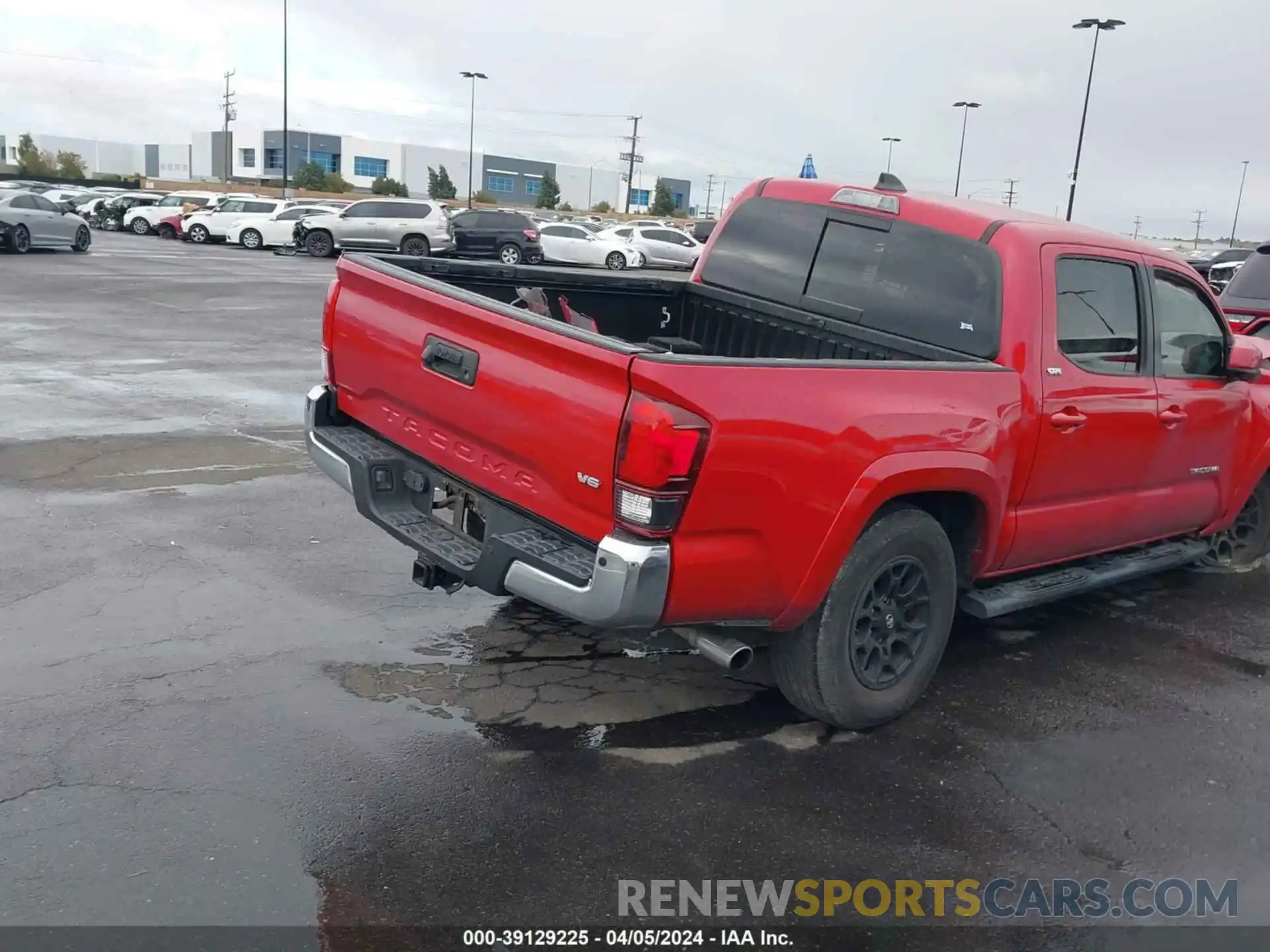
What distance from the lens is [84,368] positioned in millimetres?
11469

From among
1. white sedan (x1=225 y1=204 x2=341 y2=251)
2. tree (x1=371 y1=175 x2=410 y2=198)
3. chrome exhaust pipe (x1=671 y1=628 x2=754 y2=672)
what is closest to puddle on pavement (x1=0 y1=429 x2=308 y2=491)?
chrome exhaust pipe (x1=671 y1=628 x2=754 y2=672)

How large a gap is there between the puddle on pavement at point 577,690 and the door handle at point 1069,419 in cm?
162

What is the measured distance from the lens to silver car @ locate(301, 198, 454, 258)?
32594 mm

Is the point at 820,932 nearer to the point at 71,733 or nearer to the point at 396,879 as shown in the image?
the point at 396,879

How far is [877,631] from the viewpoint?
4.40 metres

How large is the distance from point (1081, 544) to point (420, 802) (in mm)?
3328

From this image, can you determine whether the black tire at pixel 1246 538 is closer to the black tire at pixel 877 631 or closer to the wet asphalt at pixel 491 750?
the wet asphalt at pixel 491 750

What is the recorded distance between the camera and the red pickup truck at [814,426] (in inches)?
141

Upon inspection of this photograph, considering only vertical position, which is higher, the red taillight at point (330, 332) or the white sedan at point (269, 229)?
the red taillight at point (330, 332)

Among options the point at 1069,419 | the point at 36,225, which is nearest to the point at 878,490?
the point at 1069,419

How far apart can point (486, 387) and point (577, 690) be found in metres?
1.42

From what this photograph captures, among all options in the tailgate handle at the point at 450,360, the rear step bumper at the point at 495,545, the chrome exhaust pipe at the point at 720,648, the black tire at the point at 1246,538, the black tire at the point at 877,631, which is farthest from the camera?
the black tire at the point at 1246,538

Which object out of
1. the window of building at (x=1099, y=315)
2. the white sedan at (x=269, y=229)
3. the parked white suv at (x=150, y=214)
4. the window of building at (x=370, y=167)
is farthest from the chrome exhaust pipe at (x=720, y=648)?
the window of building at (x=370, y=167)

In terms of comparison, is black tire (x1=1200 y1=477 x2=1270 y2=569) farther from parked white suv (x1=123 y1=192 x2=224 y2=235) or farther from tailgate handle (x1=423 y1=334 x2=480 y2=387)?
parked white suv (x1=123 y1=192 x2=224 y2=235)
